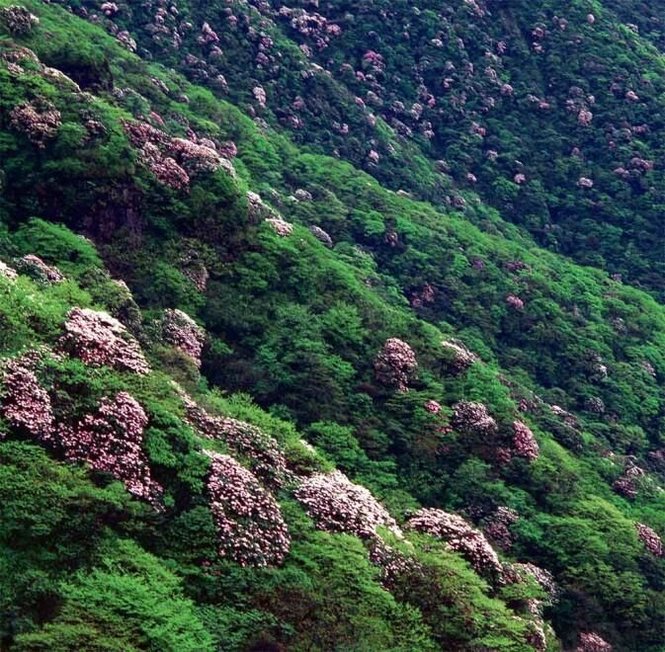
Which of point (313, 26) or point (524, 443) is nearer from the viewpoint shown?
point (524, 443)

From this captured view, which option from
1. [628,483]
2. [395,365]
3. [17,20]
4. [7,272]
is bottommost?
[628,483]

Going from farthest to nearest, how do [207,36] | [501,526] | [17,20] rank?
[207,36]
[17,20]
[501,526]

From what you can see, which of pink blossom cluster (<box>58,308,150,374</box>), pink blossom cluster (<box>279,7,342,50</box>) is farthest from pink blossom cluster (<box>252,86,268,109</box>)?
pink blossom cluster (<box>58,308,150,374</box>)

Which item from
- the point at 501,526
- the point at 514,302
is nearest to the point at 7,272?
the point at 501,526

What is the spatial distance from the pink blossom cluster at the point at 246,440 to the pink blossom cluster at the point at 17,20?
1828cm

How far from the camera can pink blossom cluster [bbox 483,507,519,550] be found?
82.8 feet

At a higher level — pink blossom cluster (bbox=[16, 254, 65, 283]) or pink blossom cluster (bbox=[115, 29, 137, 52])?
pink blossom cluster (bbox=[16, 254, 65, 283])

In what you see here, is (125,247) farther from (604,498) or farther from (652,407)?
(652,407)

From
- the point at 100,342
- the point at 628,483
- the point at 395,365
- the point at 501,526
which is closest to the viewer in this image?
the point at 100,342

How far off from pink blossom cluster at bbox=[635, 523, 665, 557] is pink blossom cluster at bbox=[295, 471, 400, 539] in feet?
33.6

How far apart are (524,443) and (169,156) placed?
15.7m

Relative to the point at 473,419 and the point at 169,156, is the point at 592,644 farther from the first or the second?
the point at 169,156

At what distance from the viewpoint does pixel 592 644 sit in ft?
77.2

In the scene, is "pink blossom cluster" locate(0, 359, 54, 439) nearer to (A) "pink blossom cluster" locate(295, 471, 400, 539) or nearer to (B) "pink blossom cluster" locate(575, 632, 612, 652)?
(A) "pink blossom cluster" locate(295, 471, 400, 539)
